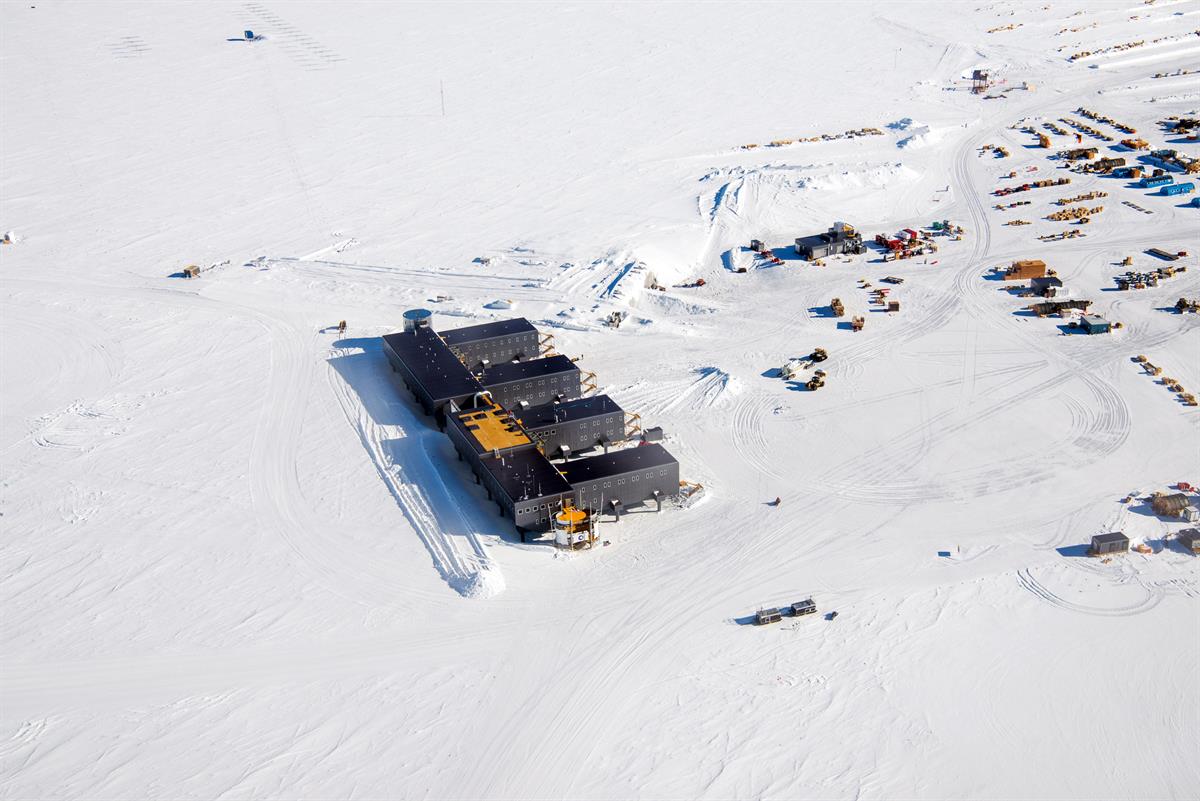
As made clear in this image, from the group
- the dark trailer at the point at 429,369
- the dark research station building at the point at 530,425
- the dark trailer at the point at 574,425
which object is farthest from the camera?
the dark trailer at the point at 429,369

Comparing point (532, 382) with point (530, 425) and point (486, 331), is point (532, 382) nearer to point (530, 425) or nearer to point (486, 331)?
point (530, 425)

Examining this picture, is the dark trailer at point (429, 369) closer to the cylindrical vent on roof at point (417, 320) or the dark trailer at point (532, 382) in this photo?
the cylindrical vent on roof at point (417, 320)

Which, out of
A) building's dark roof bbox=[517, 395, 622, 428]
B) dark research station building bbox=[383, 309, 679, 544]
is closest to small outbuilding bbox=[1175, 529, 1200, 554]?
dark research station building bbox=[383, 309, 679, 544]

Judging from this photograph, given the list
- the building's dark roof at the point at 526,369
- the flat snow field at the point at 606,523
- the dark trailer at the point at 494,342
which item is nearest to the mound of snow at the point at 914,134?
the flat snow field at the point at 606,523

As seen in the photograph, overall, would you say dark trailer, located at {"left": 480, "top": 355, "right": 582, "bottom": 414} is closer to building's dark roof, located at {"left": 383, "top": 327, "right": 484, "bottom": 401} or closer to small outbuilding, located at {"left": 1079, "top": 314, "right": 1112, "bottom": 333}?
building's dark roof, located at {"left": 383, "top": 327, "right": 484, "bottom": 401}

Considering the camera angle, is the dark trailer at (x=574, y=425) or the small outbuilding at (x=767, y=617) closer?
the small outbuilding at (x=767, y=617)

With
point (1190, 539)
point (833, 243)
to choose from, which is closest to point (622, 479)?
point (1190, 539)
